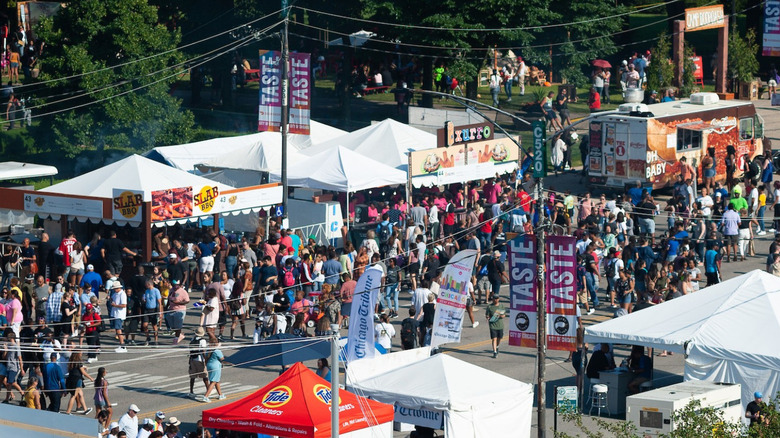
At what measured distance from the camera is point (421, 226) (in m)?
32.1

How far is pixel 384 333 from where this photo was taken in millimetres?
24453

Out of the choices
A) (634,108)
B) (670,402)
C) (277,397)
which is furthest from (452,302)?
(634,108)

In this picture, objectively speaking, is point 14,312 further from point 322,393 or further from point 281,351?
point 322,393

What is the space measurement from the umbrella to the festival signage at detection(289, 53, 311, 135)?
13.5 meters

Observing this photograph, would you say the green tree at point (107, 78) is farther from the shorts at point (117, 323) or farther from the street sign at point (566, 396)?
the street sign at point (566, 396)

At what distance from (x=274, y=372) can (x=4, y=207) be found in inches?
453

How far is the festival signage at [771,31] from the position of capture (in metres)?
50.8

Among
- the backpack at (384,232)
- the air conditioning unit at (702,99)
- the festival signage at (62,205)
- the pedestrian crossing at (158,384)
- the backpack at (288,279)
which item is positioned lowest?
the pedestrian crossing at (158,384)

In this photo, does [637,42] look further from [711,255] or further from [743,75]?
[711,255]

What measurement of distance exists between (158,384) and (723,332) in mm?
10558

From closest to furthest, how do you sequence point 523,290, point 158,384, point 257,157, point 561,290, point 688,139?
point 561,290
point 523,290
point 158,384
point 257,157
point 688,139

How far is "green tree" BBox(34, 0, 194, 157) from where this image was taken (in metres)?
45.5

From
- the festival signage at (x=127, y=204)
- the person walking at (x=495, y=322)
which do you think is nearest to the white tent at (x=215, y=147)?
the festival signage at (x=127, y=204)

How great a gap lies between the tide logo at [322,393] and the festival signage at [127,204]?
13204 millimetres
